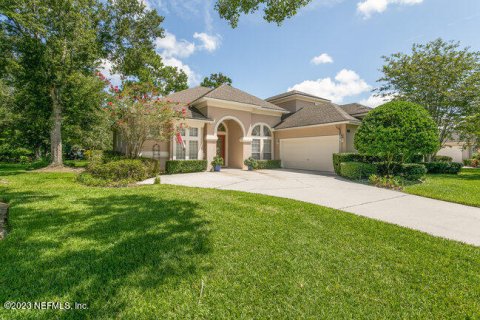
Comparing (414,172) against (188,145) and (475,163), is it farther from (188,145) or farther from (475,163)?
(475,163)

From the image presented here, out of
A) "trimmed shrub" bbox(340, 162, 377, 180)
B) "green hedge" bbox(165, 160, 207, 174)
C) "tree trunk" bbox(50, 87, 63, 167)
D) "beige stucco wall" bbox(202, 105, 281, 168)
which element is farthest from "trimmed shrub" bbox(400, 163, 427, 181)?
"tree trunk" bbox(50, 87, 63, 167)

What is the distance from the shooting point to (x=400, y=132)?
34.4ft

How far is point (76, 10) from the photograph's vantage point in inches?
565

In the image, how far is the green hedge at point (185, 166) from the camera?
1428cm

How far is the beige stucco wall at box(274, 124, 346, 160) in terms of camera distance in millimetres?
15305

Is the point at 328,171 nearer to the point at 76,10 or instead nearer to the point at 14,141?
the point at 76,10

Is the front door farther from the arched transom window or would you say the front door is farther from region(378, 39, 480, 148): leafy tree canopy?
region(378, 39, 480, 148): leafy tree canopy

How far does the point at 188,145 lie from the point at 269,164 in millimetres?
6835

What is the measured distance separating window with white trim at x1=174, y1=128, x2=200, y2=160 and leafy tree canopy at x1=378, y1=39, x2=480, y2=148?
662 inches

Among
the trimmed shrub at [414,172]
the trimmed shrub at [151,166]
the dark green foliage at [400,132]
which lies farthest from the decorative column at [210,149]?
the trimmed shrub at [414,172]

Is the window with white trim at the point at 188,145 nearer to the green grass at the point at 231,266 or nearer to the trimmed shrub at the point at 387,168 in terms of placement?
the green grass at the point at 231,266

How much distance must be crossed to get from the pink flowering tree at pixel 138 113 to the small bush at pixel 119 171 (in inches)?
76.0

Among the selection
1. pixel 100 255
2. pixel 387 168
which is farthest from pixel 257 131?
pixel 100 255

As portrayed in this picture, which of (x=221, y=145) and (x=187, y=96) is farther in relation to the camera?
(x=221, y=145)
